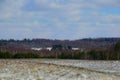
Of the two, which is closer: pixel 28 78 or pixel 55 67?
pixel 28 78

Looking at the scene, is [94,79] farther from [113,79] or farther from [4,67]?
[4,67]

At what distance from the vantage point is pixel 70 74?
29547 mm

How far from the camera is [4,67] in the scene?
31.7 meters

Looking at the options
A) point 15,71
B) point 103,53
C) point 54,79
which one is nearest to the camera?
point 54,79

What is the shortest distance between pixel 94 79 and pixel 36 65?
554cm

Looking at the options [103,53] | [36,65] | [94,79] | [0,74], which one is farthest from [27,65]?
[103,53]

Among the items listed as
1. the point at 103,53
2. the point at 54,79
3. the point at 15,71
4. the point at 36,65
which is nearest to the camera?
the point at 54,79

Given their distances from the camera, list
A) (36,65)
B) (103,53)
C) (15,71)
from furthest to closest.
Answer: (103,53), (36,65), (15,71)

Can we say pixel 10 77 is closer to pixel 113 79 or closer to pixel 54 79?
pixel 54 79

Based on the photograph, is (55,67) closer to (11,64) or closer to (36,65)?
(36,65)

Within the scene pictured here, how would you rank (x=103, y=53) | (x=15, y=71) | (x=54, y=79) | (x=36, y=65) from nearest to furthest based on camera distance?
(x=54, y=79), (x=15, y=71), (x=36, y=65), (x=103, y=53)

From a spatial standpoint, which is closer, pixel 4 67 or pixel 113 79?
pixel 113 79

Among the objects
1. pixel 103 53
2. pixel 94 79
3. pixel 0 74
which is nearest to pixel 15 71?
pixel 0 74

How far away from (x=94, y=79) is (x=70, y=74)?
1.85 m
